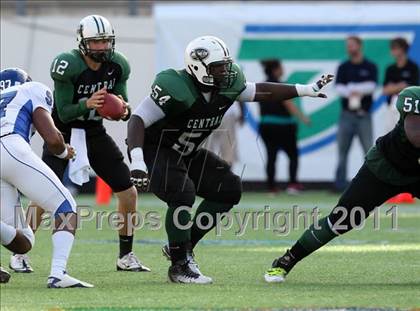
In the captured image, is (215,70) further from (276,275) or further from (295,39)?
(295,39)

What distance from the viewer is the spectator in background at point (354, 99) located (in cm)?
1550

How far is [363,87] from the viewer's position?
15.6 meters

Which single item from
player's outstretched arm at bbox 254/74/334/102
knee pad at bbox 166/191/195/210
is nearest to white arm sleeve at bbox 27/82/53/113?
knee pad at bbox 166/191/195/210

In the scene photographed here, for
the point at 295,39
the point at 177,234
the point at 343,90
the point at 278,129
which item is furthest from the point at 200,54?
the point at 295,39

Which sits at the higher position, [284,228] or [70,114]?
[70,114]

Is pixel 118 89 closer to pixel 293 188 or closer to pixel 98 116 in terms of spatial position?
pixel 98 116

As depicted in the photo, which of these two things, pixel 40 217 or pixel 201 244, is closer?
pixel 40 217

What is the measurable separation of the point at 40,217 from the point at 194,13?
809 cm

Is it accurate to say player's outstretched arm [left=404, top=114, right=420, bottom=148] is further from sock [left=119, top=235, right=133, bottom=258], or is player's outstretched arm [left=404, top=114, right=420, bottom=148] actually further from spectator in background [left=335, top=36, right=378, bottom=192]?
spectator in background [left=335, top=36, right=378, bottom=192]

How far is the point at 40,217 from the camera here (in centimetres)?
854

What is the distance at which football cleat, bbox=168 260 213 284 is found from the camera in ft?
24.3

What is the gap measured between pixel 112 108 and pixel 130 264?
1.25 m

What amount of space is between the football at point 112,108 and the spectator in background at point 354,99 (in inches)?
319

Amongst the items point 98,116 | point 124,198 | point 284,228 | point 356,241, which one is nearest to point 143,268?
point 124,198
